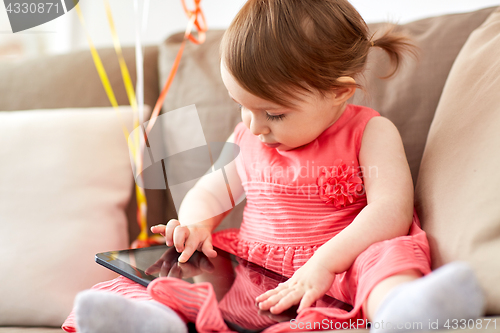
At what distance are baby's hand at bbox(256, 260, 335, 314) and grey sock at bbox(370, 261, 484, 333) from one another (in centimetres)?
15

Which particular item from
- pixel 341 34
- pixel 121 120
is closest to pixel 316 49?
pixel 341 34

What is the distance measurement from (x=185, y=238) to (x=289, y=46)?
39 centimetres

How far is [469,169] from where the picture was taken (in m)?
0.62

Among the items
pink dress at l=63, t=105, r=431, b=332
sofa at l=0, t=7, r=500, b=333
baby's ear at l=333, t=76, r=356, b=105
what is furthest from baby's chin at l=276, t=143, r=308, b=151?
sofa at l=0, t=7, r=500, b=333

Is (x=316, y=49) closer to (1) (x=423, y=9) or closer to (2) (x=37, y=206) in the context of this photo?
(2) (x=37, y=206)

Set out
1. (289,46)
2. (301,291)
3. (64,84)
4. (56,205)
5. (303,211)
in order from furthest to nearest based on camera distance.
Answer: (64,84), (56,205), (303,211), (289,46), (301,291)

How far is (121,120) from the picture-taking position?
3.41ft

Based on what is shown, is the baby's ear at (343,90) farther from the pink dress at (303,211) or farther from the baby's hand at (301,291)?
the baby's hand at (301,291)

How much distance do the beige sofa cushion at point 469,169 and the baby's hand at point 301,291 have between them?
0.18 meters

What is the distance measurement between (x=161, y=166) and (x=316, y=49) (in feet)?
1.62

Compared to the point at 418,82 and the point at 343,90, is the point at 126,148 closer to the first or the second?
the point at 343,90

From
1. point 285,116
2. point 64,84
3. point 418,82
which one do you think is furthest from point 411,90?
point 64,84

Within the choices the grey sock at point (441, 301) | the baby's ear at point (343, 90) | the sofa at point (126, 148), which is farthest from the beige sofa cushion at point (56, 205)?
the grey sock at point (441, 301)

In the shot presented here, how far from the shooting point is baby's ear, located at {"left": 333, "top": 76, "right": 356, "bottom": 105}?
743 mm
